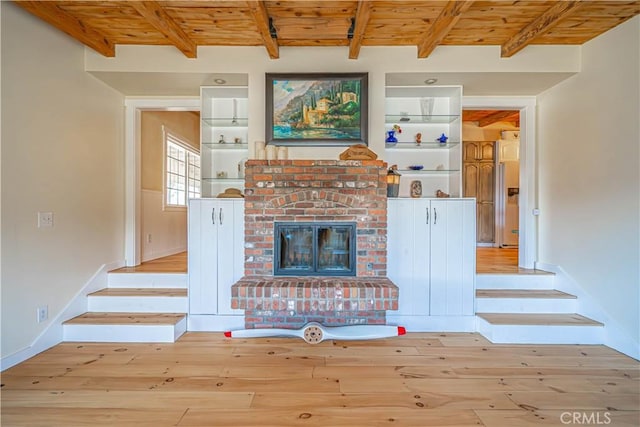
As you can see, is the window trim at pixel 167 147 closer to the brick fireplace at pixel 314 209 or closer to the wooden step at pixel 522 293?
the brick fireplace at pixel 314 209

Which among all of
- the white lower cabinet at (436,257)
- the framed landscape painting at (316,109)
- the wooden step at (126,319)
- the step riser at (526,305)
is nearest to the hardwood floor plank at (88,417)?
the wooden step at (126,319)

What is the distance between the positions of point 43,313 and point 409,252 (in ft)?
10.6

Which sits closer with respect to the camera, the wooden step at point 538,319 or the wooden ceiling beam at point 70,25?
the wooden ceiling beam at point 70,25

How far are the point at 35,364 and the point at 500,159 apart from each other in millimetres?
7318

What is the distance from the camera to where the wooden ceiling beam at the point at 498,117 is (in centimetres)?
540

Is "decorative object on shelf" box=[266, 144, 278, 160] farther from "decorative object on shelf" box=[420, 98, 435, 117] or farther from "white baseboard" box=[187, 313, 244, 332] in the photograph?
"decorative object on shelf" box=[420, 98, 435, 117]

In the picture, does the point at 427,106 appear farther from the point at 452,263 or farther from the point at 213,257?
the point at 213,257

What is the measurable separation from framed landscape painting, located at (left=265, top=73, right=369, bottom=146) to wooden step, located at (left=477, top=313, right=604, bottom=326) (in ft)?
6.85

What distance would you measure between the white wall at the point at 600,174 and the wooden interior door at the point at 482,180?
280cm

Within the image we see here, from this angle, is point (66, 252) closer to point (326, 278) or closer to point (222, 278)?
point (222, 278)

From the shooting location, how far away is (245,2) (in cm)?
239

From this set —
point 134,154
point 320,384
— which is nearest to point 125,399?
point 320,384

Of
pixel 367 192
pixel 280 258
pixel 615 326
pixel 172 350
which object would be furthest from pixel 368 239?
pixel 615 326

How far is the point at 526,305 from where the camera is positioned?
2.98m
